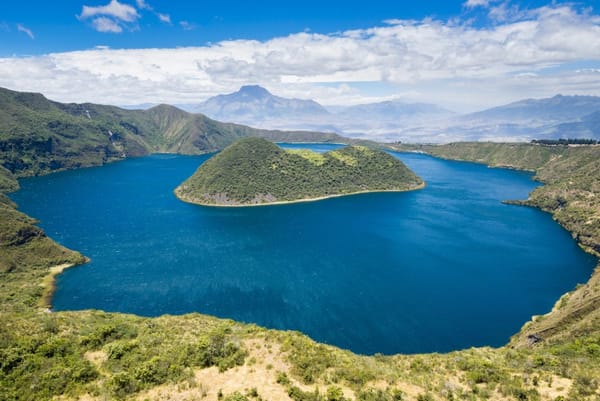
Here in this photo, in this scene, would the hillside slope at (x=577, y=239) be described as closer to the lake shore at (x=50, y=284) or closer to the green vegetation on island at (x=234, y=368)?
the green vegetation on island at (x=234, y=368)

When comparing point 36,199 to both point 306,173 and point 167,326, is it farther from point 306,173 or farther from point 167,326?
point 167,326

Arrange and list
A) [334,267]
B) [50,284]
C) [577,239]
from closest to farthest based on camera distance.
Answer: [50,284] < [334,267] < [577,239]

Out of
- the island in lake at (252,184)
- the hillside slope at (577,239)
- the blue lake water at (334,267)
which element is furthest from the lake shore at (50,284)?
the hillside slope at (577,239)

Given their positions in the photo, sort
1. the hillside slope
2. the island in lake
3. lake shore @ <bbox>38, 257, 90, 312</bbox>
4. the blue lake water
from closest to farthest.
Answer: the hillside slope, the blue lake water, lake shore @ <bbox>38, 257, 90, 312</bbox>, the island in lake

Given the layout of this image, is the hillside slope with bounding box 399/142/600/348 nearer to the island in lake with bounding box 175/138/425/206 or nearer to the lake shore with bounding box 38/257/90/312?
the island in lake with bounding box 175/138/425/206

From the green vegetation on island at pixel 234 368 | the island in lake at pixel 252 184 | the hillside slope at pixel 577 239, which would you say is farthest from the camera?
the island in lake at pixel 252 184

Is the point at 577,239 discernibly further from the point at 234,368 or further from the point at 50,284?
the point at 50,284

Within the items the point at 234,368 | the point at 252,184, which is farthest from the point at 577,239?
the point at 252,184

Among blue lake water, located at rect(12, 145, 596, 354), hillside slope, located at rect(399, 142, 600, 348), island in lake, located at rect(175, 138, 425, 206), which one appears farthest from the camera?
island in lake, located at rect(175, 138, 425, 206)

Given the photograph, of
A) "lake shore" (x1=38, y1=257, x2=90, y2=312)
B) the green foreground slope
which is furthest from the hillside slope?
"lake shore" (x1=38, y1=257, x2=90, y2=312)

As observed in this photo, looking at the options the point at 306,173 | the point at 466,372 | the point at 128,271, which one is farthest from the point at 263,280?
the point at 306,173
